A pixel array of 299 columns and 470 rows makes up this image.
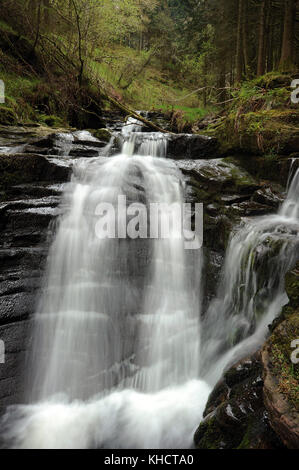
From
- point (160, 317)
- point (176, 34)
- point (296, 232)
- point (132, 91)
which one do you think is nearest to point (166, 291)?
point (160, 317)

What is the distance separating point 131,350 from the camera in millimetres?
3926

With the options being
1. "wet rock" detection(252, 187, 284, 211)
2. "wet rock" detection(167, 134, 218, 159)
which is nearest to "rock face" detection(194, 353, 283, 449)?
"wet rock" detection(252, 187, 284, 211)

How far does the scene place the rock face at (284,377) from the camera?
1.92 metres

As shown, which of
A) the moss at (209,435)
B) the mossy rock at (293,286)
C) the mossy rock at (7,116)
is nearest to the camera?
the moss at (209,435)

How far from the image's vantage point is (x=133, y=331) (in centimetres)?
406

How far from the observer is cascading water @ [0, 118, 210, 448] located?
3.14 metres

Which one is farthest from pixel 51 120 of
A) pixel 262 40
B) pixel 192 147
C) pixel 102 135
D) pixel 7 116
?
pixel 262 40

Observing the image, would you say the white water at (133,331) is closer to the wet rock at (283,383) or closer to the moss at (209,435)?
the moss at (209,435)
